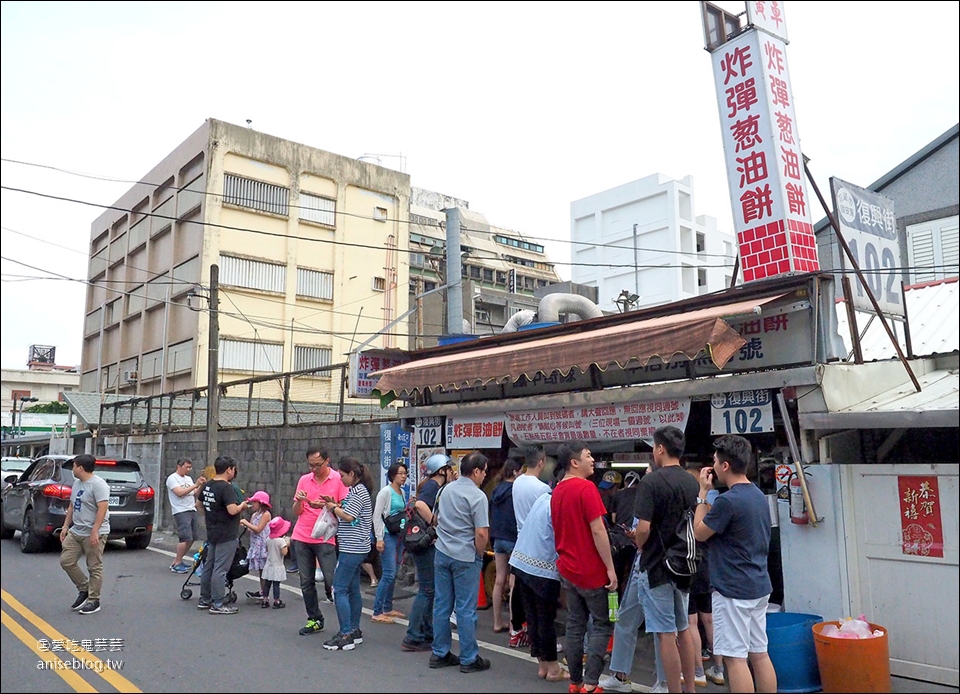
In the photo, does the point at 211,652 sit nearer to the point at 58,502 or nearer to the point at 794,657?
the point at 794,657

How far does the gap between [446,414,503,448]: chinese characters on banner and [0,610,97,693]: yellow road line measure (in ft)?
17.8

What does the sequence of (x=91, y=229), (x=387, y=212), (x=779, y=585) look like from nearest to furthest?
(x=779, y=585) → (x=387, y=212) → (x=91, y=229)

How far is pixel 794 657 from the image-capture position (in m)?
5.66

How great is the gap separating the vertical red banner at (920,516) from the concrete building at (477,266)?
27640 millimetres

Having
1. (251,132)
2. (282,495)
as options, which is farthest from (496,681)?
(251,132)

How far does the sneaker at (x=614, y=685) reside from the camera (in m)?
5.71

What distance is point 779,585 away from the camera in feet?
25.6

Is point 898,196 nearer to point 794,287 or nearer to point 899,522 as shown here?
point 794,287

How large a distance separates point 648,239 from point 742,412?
42801 mm

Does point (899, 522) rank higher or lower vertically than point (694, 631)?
higher

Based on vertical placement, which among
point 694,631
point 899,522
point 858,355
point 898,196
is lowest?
point 694,631

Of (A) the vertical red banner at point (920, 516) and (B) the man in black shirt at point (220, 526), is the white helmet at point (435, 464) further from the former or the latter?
(A) the vertical red banner at point (920, 516)

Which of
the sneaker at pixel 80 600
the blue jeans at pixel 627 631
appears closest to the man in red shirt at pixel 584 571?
the blue jeans at pixel 627 631

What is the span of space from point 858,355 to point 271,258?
29.1 meters
